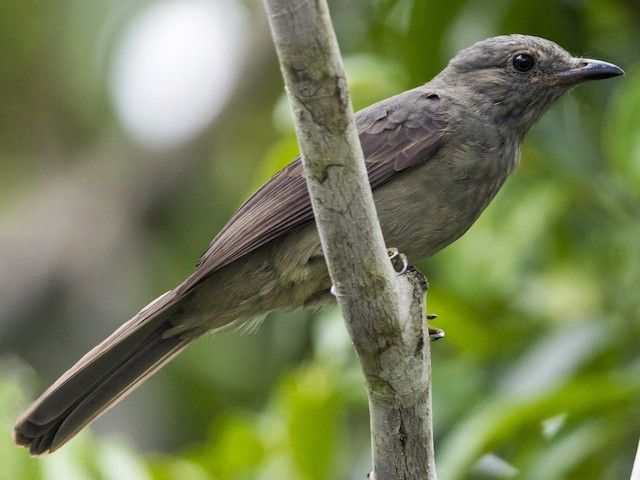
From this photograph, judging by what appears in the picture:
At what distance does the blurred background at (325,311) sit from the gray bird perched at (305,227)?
9.3 inches

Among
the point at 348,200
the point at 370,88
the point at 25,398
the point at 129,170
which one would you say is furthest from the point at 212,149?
→ the point at 348,200

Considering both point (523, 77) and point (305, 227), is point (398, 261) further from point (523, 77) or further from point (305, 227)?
point (523, 77)

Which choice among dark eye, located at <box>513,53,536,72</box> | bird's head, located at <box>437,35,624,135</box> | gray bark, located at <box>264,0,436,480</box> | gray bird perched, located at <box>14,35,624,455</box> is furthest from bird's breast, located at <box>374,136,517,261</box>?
gray bark, located at <box>264,0,436,480</box>

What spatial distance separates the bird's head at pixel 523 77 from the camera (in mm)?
5535

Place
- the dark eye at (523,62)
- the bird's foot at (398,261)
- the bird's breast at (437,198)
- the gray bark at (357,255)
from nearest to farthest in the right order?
the gray bark at (357,255)
the bird's foot at (398,261)
the bird's breast at (437,198)
the dark eye at (523,62)

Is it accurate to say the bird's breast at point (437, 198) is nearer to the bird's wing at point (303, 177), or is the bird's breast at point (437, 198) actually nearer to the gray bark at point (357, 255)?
the bird's wing at point (303, 177)

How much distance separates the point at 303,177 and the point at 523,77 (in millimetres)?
1107

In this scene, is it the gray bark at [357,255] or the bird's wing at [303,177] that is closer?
the gray bark at [357,255]

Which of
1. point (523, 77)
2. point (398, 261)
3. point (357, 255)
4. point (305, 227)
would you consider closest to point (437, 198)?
point (305, 227)

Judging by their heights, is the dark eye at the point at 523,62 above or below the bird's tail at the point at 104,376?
above

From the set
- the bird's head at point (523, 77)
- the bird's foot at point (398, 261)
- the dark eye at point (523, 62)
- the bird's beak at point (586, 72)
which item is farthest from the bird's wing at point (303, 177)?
the bird's foot at point (398, 261)

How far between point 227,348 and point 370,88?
260cm

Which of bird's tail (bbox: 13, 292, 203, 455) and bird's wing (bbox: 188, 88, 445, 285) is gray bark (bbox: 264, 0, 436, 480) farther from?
Answer: bird's tail (bbox: 13, 292, 203, 455)

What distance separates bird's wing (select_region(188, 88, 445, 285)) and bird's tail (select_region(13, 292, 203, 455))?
324 millimetres
